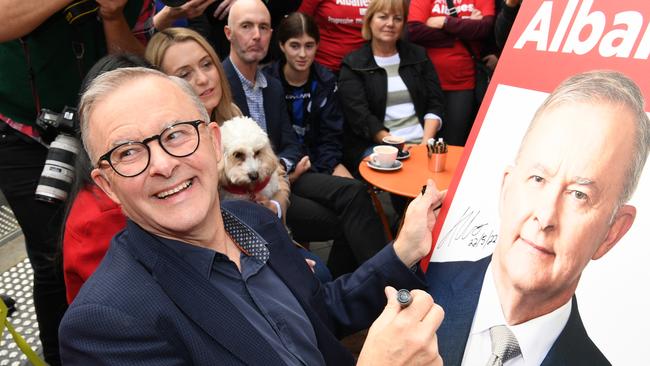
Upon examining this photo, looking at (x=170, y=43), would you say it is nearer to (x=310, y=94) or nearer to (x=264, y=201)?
(x=264, y=201)

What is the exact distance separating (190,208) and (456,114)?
3244mm

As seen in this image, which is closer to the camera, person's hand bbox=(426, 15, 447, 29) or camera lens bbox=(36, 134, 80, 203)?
camera lens bbox=(36, 134, 80, 203)

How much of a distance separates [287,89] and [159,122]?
239cm

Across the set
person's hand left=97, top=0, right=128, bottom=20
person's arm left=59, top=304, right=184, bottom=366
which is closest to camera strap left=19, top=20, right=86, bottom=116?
person's hand left=97, top=0, right=128, bottom=20

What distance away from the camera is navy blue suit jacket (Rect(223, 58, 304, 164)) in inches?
117

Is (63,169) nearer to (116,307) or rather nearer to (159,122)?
(159,122)

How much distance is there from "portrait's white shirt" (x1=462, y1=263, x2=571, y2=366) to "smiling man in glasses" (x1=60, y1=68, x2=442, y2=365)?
0.53 feet

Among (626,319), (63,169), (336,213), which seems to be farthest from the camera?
(336,213)

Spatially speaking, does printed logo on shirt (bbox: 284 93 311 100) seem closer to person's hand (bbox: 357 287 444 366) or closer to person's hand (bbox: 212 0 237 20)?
person's hand (bbox: 212 0 237 20)

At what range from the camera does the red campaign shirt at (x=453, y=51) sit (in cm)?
387

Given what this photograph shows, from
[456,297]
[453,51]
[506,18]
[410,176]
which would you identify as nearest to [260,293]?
[456,297]

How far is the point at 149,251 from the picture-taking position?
107 centimetres

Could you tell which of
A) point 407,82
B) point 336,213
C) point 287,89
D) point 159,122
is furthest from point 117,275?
point 407,82

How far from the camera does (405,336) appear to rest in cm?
96
